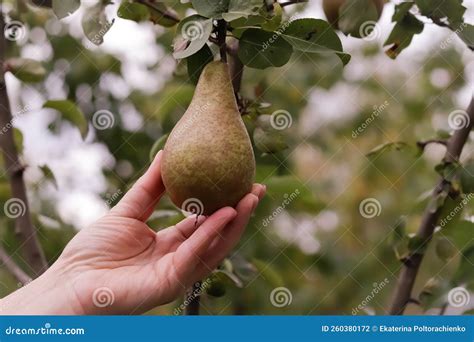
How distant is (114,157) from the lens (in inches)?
76.7

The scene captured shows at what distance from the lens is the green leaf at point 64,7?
3.92ft

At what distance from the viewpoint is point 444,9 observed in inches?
51.0

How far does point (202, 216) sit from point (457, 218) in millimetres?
538

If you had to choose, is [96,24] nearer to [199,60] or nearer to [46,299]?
[199,60]

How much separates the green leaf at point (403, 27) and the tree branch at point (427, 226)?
20 centimetres

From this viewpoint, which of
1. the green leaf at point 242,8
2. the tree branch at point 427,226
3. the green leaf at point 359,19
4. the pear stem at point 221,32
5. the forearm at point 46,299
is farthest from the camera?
the tree branch at point 427,226

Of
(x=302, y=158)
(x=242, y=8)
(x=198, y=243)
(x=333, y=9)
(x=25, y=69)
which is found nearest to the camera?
(x=242, y=8)

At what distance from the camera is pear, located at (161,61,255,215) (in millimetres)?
1079

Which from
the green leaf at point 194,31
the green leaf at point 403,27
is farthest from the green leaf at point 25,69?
the green leaf at point 403,27

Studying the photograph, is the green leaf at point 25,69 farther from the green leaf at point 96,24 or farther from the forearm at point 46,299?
the forearm at point 46,299

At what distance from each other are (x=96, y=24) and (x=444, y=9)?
1.94 ft

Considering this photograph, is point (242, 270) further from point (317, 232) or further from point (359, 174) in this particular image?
point (359, 174)

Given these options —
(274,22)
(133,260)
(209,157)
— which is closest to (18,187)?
(133,260)

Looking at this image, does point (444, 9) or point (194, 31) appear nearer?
point (194, 31)
